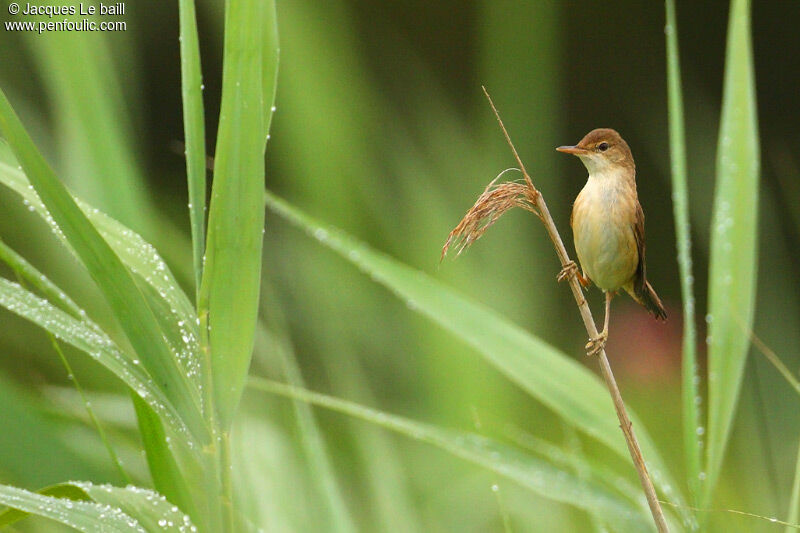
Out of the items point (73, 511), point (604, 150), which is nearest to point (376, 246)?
point (604, 150)

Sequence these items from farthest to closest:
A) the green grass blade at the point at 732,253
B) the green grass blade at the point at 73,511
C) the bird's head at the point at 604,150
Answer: the bird's head at the point at 604,150 < the green grass blade at the point at 732,253 < the green grass blade at the point at 73,511

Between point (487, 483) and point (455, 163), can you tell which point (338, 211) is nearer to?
point (455, 163)

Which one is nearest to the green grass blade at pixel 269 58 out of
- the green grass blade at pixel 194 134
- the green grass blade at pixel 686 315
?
the green grass blade at pixel 194 134

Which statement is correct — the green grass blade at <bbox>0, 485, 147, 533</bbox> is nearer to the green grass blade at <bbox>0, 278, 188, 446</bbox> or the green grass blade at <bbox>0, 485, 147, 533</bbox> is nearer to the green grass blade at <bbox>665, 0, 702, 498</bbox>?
the green grass blade at <bbox>0, 278, 188, 446</bbox>

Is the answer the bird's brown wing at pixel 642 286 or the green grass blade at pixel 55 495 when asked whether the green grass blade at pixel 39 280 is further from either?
the bird's brown wing at pixel 642 286

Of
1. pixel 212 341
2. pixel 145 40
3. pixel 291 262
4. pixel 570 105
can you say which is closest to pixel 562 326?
pixel 570 105

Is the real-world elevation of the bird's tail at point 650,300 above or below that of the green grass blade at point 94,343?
below
